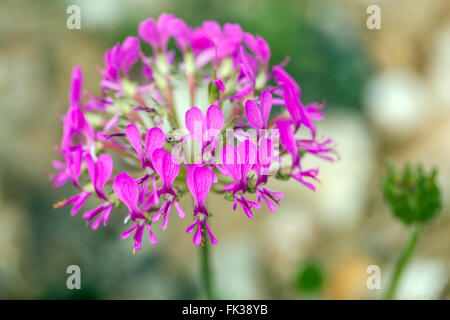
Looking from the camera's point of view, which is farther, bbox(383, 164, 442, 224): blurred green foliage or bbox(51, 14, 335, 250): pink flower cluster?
bbox(383, 164, 442, 224): blurred green foliage

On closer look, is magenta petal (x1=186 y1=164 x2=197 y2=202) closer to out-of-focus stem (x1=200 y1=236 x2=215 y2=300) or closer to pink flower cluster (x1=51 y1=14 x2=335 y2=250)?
pink flower cluster (x1=51 y1=14 x2=335 y2=250)

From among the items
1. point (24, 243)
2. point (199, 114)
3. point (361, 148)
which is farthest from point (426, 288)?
point (24, 243)

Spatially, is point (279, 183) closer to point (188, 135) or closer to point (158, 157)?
point (188, 135)

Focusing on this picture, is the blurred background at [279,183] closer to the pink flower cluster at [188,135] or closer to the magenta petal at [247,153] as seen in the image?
the pink flower cluster at [188,135]

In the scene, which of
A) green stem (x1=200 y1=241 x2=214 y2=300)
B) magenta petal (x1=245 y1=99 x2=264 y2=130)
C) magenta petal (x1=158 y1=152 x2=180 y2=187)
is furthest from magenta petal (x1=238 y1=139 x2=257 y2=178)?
green stem (x1=200 y1=241 x2=214 y2=300)

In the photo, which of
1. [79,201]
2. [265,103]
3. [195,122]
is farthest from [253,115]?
[79,201]

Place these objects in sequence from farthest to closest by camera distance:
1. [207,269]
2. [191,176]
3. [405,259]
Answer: [405,259] < [207,269] < [191,176]

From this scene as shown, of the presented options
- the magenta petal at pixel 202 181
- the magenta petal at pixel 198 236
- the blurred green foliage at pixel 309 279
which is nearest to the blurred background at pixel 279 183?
the blurred green foliage at pixel 309 279
